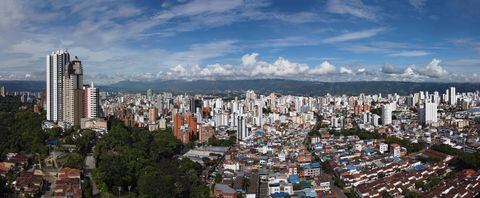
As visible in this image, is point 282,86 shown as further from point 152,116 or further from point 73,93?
point 73,93

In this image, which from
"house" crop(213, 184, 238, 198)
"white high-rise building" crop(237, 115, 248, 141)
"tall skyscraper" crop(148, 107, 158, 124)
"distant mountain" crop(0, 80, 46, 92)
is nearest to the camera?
"house" crop(213, 184, 238, 198)

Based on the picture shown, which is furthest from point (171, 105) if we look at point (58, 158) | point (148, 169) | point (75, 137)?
point (148, 169)

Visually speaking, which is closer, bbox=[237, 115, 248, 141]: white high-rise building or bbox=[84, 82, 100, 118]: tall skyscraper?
bbox=[84, 82, 100, 118]: tall skyscraper

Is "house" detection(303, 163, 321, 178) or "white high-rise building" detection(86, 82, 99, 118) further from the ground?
"white high-rise building" detection(86, 82, 99, 118)

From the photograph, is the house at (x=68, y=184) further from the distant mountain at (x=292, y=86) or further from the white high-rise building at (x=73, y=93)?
the distant mountain at (x=292, y=86)

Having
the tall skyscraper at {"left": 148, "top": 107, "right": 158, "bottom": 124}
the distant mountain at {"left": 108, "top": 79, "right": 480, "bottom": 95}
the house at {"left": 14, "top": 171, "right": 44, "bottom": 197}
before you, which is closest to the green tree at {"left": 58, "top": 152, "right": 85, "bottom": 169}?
the house at {"left": 14, "top": 171, "right": 44, "bottom": 197}

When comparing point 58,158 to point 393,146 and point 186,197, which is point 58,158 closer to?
point 186,197

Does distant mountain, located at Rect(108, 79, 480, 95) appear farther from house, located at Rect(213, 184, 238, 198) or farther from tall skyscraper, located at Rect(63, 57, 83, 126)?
house, located at Rect(213, 184, 238, 198)
